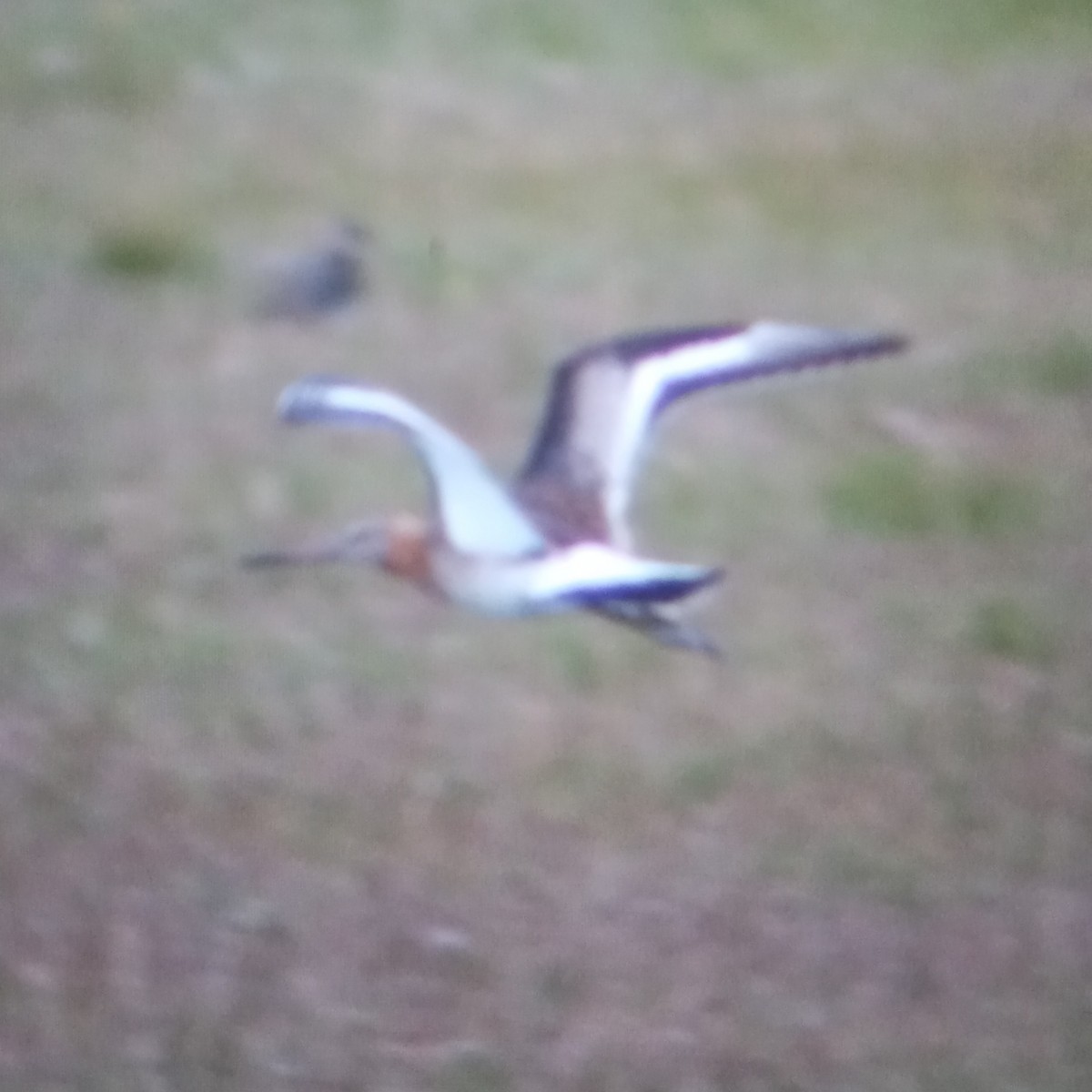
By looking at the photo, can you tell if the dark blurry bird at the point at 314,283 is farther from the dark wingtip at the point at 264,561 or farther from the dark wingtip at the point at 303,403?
the dark wingtip at the point at 303,403

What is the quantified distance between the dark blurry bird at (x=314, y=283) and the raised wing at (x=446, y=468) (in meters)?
1.43

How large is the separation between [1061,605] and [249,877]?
108cm

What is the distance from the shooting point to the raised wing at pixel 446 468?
6.09 feet

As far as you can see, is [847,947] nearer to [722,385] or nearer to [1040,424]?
[722,385]

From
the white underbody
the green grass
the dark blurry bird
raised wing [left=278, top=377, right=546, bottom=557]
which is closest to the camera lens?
raised wing [left=278, top=377, right=546, bottom=557]

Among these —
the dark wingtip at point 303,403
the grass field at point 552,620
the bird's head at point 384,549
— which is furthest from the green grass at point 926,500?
the dark wingtip at point 303,403

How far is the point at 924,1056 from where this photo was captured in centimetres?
216

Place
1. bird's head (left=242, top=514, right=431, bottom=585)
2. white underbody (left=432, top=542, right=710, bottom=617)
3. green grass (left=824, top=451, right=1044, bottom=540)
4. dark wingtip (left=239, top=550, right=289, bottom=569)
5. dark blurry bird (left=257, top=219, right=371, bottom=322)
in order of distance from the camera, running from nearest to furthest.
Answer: white underbody (left=432, top=542, right=710, bottom=617)
bird's head (left=242, top=514, right=431, bottom=585)
dark wingtip (left=239, top=550, right=289, bottom=569)
green grass (left=824, top=451, right=1044, bottom=540)
dark blurry bird (left=257, top=219, right=371, bottom=322)

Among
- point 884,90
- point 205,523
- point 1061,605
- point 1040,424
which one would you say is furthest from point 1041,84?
point 205,523

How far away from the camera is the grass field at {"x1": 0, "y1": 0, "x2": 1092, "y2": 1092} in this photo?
2221 mm

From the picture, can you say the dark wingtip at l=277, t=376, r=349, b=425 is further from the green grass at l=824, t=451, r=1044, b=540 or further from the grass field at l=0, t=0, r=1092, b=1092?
the green grass at l=824, t=451, r=1044, b=540

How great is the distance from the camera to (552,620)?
280cm

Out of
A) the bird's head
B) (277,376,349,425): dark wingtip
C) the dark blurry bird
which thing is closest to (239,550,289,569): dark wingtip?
the bird's head

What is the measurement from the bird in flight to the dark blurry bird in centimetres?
114
